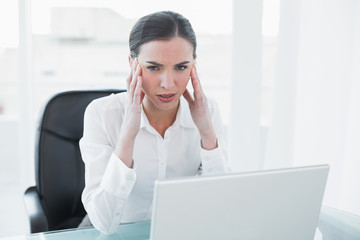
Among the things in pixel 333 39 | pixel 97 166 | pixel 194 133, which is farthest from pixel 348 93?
pixel 97 166

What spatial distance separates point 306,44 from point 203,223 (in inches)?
70.1

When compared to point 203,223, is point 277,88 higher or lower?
higher

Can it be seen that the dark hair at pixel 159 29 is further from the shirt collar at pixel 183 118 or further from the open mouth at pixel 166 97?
the shirt collar at pixel 183 118

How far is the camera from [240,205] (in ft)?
2.14

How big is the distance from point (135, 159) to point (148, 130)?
0.12m

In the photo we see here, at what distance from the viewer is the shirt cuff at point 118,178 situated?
111 centimetres

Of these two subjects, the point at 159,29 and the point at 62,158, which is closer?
the point at 159,29

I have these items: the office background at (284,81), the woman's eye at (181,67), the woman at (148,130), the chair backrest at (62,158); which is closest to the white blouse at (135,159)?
the woman at (148,130)

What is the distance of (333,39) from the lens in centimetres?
206

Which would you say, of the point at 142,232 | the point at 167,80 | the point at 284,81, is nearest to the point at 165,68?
the point at 167,80

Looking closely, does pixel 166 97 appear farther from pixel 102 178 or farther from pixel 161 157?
pixel 102 178

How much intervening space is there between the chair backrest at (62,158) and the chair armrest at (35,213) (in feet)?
0.11

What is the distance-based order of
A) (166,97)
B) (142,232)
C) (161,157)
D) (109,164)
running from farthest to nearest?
(161,157) < (166,97) < (109,164) < (142,232)

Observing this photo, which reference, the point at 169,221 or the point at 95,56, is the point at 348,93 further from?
the point at 95,56
